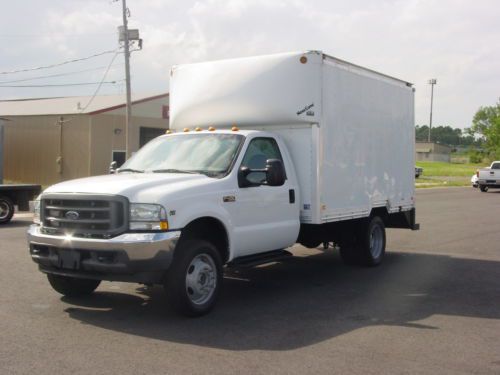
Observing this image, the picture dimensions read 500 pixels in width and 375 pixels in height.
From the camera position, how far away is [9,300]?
7.19m

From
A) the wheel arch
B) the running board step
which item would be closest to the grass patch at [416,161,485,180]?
the running board step

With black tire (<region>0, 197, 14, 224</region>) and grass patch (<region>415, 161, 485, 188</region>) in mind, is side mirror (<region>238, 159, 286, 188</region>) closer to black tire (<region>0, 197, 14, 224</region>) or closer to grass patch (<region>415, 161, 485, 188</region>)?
black tire (<region>0, 197, 14, 224</region>)

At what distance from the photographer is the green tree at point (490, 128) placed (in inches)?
3757

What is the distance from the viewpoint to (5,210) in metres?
16.1

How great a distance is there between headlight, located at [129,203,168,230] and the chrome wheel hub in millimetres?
612

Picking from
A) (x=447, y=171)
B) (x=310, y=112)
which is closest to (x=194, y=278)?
(x=310, y=112)

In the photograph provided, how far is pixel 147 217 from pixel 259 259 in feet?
6.15

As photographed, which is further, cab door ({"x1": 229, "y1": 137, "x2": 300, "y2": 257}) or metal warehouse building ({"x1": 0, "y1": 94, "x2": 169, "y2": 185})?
metal warehouse building ({"x1": 0, "y1": 94, "x2": 169, "y2": 185})

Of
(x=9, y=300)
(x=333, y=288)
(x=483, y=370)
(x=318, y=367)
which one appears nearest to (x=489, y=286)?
(x=333, y=288)

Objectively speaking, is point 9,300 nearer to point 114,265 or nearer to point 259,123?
point 114,265

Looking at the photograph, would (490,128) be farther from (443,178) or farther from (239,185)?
(239,185)

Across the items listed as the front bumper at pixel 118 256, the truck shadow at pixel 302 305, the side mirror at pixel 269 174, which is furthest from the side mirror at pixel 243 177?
the truck shadow at pixel 302 305

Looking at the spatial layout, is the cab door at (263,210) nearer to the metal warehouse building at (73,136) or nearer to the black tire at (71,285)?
the black tire at (71,285)

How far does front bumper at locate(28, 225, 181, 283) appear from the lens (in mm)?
5953
